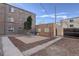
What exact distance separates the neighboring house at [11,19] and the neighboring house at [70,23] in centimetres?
66

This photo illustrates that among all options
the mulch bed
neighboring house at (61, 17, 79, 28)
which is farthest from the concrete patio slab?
neighboring house at (61, 17, 79, 28)

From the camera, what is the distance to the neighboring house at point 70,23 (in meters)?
3.16

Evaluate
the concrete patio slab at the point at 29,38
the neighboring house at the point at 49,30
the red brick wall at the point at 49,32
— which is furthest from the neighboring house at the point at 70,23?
the concrete patio slab at the point at 29,38

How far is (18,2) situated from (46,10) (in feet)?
1.67

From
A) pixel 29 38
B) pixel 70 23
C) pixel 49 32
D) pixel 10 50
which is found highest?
pixel 70 23

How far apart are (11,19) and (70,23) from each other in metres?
1.03

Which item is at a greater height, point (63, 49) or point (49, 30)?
point (49, 30)

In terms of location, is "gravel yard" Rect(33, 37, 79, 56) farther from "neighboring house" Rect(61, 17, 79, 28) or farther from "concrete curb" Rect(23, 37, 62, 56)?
"neighboring house" Rect(61, 17, 79, 28)

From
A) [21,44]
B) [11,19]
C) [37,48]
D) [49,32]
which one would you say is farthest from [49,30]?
[11,19]

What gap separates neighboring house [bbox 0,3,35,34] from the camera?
313cm

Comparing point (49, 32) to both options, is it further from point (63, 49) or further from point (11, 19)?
point (11, 19)

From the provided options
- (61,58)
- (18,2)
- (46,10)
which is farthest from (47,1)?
(61,58)

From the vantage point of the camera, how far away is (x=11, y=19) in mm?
3141

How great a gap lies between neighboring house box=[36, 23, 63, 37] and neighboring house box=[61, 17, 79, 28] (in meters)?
0.10
